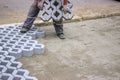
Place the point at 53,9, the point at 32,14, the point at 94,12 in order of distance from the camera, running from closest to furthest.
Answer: the point at 53,9
the point at 32,14
the point at 94,12

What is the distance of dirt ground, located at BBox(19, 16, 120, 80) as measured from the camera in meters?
3.96

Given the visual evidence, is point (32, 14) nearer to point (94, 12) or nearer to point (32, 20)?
point (32, 20)

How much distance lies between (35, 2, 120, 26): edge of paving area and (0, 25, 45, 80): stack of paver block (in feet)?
2.09

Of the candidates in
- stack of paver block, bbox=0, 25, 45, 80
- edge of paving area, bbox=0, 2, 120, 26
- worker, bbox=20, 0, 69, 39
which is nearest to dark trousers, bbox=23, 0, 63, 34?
worker, bbox=20, 0, 69, 39

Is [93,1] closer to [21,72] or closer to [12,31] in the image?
[12,31]

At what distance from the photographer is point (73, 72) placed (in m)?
4.00

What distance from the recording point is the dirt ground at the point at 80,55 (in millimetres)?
3959

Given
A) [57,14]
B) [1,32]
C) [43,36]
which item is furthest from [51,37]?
[1,32]

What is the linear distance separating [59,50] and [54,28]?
1.08m

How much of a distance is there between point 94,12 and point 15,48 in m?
2.72

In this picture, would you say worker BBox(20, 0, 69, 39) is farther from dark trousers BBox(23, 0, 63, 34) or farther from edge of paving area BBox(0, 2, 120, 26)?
edge of paving area BBox(0, 2, 120, 26)

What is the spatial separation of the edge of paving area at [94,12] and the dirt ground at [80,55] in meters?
0.25

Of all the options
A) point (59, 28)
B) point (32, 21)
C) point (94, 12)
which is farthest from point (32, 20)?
point (94, 12)

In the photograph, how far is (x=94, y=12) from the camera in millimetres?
6625
